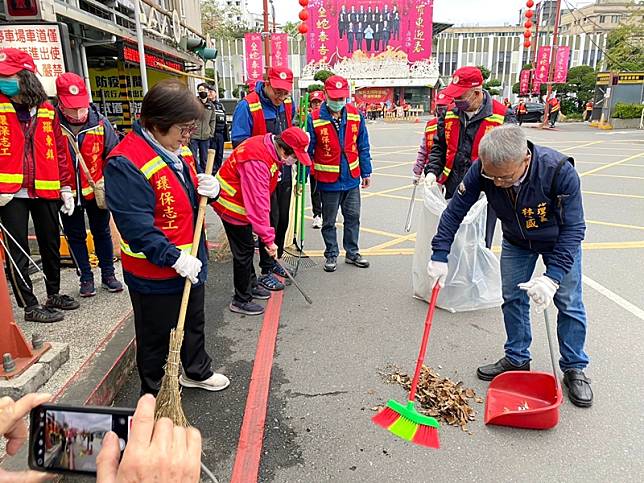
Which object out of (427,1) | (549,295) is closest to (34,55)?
Result: (549,295)

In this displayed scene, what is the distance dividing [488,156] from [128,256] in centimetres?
188

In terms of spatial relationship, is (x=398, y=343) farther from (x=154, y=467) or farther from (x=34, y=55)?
(x=34, y=55)

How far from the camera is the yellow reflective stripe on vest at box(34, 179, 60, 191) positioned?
347cm

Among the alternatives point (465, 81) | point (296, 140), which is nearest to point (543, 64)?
point (465, 81)

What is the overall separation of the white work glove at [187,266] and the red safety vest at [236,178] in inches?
51.5

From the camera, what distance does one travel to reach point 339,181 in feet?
16.2

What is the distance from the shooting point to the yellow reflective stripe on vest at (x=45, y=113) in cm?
344

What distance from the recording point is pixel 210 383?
2979mm

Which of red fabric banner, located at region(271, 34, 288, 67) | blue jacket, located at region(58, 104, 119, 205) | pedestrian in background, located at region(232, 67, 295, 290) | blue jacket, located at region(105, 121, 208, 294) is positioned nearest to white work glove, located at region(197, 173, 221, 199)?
blue jacket, located at region(105, 121, 208, 294)

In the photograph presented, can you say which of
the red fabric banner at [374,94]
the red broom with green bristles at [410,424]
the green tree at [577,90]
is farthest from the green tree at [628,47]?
the red broom with green bristles at [410,424]

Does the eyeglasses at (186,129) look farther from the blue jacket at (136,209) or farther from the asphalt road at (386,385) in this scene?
the asphalt road at (386,385)

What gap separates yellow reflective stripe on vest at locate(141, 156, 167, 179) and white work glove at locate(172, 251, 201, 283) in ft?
1.37

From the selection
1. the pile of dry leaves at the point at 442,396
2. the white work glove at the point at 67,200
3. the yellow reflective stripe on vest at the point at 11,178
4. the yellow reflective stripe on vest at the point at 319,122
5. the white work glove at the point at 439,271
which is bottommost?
the pile of dry leaves at the point at 442,396

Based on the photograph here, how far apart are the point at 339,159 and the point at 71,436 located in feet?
13.8
